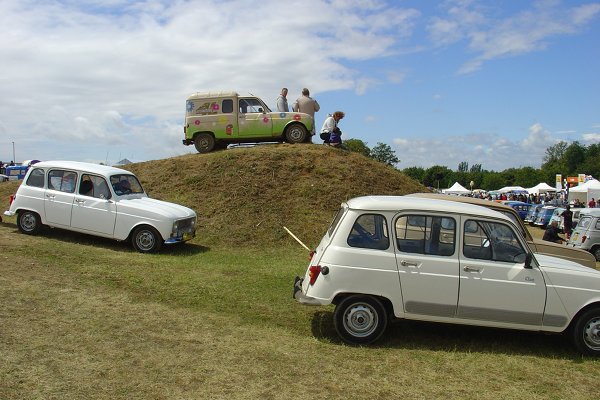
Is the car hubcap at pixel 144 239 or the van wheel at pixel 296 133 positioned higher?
the van wheel at pixel 296 133

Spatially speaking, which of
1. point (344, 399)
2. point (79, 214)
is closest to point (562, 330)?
point (344, 399)

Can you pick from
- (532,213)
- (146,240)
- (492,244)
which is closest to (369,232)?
(492,244)

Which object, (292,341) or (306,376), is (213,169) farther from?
(306,376)

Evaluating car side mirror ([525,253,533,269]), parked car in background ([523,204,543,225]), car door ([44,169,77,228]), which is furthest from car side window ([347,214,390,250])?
parked car in background ([523,204,543,225])

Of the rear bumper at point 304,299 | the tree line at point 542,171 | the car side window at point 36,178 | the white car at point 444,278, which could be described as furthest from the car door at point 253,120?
the tree line at point 542,171

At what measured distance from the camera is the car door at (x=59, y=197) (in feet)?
39.0

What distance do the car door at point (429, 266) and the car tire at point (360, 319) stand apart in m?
0.34

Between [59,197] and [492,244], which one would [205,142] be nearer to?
[59,197]

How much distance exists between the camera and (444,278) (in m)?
6.04

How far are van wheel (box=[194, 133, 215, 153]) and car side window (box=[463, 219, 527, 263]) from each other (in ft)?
44.2

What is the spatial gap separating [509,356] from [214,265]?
20.4ft

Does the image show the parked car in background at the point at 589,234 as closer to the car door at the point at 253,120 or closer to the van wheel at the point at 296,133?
the van wheel at the point at 296,133

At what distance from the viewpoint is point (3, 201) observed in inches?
714

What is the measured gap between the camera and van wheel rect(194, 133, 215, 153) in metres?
18.4
